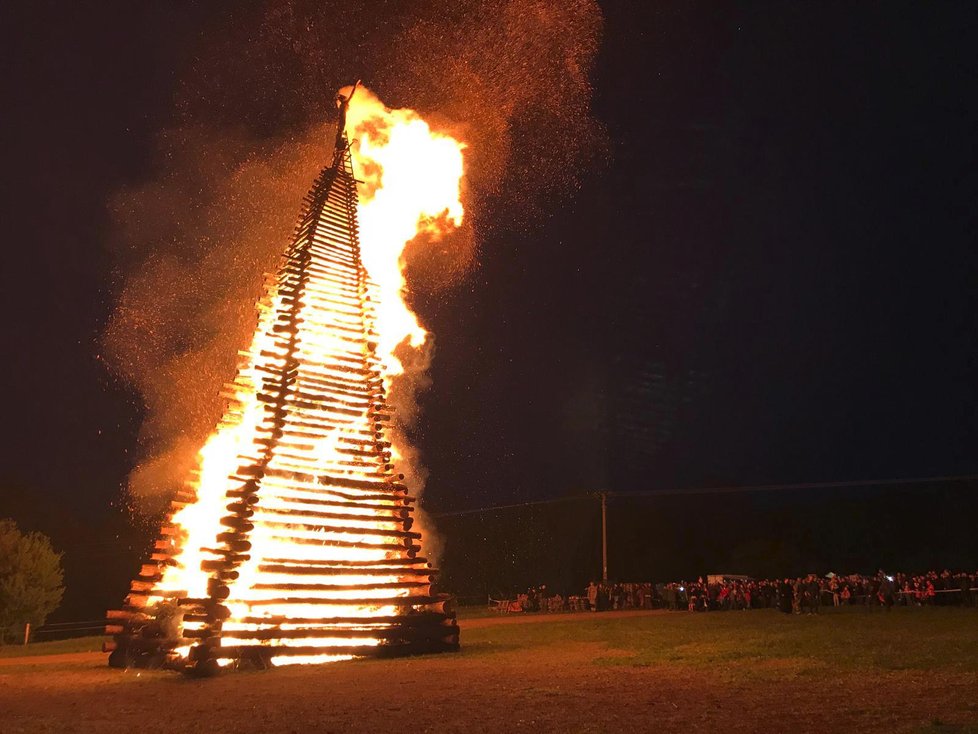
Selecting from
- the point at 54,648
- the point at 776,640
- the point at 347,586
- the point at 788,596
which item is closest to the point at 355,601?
the point at 347,586

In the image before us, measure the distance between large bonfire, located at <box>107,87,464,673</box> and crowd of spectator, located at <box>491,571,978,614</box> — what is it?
62.5 ft

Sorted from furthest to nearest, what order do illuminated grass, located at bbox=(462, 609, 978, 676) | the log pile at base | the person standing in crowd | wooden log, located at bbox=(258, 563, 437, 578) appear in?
the person standing in crowd < wooden log, located at bbox=(258, 563, 437, 578) < the log pile at base < illuminated grass, located at bbox=(462, 609, 978, 676)

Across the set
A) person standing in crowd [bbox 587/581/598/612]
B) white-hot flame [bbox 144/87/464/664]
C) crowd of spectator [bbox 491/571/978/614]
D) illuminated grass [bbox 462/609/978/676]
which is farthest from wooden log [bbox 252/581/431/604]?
person standing in crowd [bbox 587/581/598/612]

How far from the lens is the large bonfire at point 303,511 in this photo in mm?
15633

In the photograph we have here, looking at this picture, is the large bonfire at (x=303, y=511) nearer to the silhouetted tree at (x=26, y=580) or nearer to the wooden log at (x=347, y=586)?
the wooden log at (x=347, y=586)

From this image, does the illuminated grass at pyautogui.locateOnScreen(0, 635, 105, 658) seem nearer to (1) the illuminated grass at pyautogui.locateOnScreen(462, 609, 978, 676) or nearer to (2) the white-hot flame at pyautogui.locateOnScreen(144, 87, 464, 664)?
(2) the white-hot flame at pyautogui.locateOnScreen(144, 87, 464, 664)

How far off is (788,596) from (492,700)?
23.3 meters

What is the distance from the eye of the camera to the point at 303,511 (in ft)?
55.0

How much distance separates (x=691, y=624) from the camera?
25.6 meters

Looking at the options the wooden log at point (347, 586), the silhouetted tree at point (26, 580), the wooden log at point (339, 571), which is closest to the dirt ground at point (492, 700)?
the wooden log at point (347, 586)

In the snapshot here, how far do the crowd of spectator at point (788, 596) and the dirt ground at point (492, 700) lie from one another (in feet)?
66.5

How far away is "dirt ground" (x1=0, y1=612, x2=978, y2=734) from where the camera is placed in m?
9.10

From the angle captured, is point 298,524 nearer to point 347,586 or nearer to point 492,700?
point 347,586

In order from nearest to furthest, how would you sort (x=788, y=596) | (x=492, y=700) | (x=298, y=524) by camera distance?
(x=492, y=700), (x=298, y=524), (x=788, y=596)
